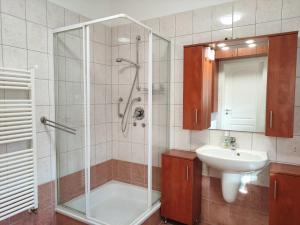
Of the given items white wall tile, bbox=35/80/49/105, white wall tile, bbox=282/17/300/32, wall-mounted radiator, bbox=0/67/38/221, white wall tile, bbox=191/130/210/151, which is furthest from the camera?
white wall tile, bbox=191/130/210/151

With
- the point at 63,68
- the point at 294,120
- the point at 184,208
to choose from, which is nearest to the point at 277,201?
the point at 294,120

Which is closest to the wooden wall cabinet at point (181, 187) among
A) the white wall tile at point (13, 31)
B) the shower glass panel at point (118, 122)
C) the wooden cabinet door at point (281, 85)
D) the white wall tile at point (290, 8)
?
the shower glass panel at point (118, 122)

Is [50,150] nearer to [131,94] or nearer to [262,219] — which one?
[131,94]

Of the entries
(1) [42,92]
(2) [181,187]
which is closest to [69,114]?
(1) [42,92]

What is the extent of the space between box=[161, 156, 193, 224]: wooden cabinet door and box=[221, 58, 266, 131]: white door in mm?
631

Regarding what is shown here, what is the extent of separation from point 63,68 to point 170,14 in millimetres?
1349

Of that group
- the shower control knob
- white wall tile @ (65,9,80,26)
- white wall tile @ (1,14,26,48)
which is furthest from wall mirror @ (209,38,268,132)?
white wall tile @ (1,14,26,48)

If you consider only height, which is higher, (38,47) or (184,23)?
(184,23)

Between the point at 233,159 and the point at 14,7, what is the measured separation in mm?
2292

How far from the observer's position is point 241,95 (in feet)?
7.07

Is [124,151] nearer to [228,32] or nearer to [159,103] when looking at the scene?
[159,103]

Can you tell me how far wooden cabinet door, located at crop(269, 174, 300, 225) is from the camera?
170 centimetres

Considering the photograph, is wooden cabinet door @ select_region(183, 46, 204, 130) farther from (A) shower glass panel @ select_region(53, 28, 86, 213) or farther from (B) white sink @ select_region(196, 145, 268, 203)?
(A) shower glass panel @ select_region(53, 28, 86, 213)

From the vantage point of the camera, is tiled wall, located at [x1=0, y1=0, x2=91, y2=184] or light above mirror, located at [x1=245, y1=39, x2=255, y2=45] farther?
light above mirror, located at [x1=245, y1=39, x2=255, y2=45]
